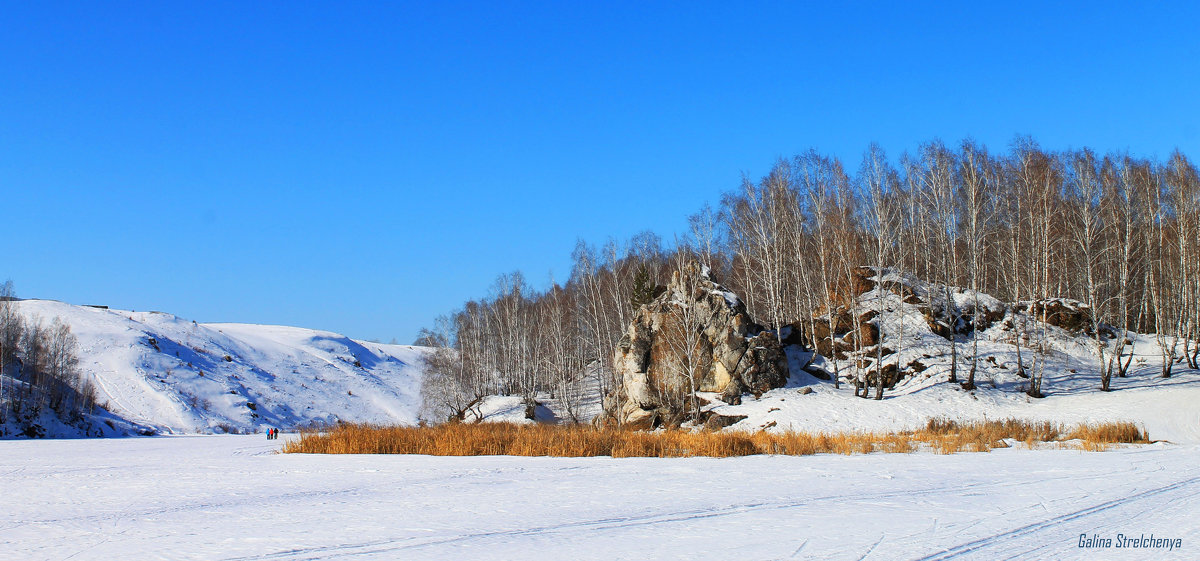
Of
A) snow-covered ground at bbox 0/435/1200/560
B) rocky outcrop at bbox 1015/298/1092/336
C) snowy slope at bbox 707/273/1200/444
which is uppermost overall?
rocky outcrop at bbox 1015/298/1092/336

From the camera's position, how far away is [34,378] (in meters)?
48.5

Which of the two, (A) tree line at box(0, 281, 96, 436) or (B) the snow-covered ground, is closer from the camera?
(B) the snow-covered ground

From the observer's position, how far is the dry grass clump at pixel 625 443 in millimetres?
17656

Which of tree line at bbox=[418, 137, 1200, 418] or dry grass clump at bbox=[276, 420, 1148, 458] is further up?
tree line at bbox=[418, 137, 1200, 418]

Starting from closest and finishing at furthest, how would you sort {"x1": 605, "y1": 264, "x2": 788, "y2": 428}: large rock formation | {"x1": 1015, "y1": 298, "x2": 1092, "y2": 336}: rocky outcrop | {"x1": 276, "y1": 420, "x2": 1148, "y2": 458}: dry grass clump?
{"x1": 276, "y1": 420, "x2": 1148, "y2": 458}: dry grass clump → {"x1": 605, "y1": 264, "x2": 788, "y2": 428}: large rock formation → {"x1": 1015, "y1": 298, "x2": 1092, "y2": 336}: rocky outcrop

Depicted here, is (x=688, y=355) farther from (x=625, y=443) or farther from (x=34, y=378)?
(x=34, y=378)

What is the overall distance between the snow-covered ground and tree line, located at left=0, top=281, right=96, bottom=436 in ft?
126

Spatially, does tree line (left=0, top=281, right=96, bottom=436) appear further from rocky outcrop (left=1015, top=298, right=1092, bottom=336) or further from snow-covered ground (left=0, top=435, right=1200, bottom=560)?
rocky outcrop (left=1015, top=298, right=1092, bottom=336)

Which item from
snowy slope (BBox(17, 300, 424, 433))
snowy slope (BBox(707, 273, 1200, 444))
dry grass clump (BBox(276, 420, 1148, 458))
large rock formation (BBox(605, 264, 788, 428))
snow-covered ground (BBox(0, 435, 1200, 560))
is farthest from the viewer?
snowy slope (BBox(17, 300, 424, 433))

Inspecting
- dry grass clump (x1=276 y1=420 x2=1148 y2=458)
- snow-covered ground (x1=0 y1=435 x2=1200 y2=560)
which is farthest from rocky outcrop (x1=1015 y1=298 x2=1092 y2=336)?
snow-covered ground (x1=0 y1=435 x2=1200 y2=560)

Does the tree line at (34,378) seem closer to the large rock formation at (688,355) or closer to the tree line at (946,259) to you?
the tree line at (946,259)

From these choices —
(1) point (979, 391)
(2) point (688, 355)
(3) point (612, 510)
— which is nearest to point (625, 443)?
(3) point (612, 510)

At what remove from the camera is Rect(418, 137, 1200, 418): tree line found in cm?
3525

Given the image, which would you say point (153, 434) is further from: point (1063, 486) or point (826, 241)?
point (1063, 486)
